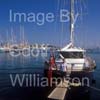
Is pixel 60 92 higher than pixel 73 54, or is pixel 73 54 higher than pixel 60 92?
pixel 73 54

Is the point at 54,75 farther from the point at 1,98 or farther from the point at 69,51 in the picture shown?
the point at 1,98

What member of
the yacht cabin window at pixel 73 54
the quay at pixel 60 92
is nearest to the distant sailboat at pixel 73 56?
the yacht cabin window at pixel 73 54

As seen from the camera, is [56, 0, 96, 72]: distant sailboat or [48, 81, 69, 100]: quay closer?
[48, 81, 69, 100]: quay

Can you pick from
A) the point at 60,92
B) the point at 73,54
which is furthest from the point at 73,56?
the point at 60,92

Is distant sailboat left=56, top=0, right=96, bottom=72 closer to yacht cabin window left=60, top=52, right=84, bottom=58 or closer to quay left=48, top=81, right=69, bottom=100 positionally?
yacht cabin window left=60, top=52, right=84, bottom=58

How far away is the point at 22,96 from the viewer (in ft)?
99.7

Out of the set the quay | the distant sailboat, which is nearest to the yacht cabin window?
the distant sailboat

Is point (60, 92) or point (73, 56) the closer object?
point (60, 92)

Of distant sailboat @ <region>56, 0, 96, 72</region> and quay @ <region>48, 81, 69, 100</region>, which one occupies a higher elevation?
distant sailboat @ <region>56, 0, 96, 72</region>

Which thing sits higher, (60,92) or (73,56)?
(73,56)

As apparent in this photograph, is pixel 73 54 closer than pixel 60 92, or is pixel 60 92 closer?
pixel 60 92

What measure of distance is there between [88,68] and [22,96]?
13.6 m

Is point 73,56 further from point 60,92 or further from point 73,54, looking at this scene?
point 60,92

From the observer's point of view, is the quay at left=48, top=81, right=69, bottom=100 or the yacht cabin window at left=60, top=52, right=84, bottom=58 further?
the yacht cabin window at left=60, top=52, right=84, bottom=58
